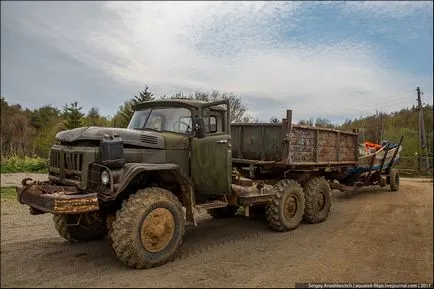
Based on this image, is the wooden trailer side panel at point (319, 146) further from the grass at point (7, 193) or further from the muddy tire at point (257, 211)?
the grass at point (7, 193)

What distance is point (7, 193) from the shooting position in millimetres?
12359

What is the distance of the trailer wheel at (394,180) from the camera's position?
1452 cm

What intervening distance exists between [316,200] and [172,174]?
14.5 ft

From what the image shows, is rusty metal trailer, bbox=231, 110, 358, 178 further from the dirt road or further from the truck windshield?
the truck windshield

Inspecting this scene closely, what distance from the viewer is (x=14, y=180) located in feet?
54.0

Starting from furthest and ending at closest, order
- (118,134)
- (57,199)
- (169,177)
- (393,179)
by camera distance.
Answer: (393,179) → (169,177) → (118,134) → (57,199)

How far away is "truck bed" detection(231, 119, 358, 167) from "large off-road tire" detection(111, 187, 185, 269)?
3.25 metres

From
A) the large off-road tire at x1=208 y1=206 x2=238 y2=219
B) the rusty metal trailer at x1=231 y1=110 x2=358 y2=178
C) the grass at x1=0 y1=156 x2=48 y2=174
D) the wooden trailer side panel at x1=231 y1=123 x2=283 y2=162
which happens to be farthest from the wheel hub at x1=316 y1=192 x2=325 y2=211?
the grass at x1=0 y1=156 x2=48 y2=174

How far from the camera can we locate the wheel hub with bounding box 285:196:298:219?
8351 millimetres

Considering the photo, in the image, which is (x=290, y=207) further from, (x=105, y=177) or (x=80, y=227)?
(x=105, y=177)

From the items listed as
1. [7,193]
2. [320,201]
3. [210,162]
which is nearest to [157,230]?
[210,162]

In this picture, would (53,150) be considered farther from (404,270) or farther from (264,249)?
(404,270)

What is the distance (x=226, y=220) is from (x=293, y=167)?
6.48 ft

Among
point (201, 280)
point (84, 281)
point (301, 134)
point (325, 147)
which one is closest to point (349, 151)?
point (325, 147)
